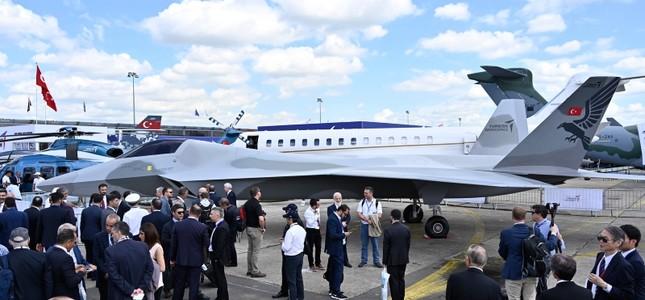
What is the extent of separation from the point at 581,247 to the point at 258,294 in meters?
7.96

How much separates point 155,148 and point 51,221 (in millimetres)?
5486

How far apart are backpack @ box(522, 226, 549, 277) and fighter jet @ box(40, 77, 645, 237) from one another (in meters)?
5.32

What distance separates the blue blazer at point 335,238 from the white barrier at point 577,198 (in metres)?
11.4

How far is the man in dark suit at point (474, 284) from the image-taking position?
12.2ft

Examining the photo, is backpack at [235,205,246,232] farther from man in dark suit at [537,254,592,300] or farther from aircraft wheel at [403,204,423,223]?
aircraft wheel at [403,204,423,223]

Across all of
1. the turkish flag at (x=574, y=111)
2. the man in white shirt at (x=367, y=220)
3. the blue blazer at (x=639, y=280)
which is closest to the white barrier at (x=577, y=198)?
the turkish flag at (x=574, y=111)

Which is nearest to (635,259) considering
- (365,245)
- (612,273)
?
(612,273)

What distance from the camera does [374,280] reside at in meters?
8.19

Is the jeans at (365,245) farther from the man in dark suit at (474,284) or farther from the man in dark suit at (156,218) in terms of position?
the man in dark suit at (474,284)

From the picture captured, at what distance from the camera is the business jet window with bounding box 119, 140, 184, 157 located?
12.4m

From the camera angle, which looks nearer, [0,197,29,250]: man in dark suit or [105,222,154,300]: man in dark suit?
[105,222,154,300]: man in dark suit

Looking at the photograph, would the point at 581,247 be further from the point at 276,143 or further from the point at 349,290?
the point at 276,143

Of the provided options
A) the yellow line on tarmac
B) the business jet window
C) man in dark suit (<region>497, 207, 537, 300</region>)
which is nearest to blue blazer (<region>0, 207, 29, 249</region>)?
the business jet window

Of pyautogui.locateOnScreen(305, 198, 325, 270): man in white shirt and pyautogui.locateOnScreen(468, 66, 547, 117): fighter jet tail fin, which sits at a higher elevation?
pyautogui.locateOnScreen(468, 66, 547, 117): fighter jet tail fin
